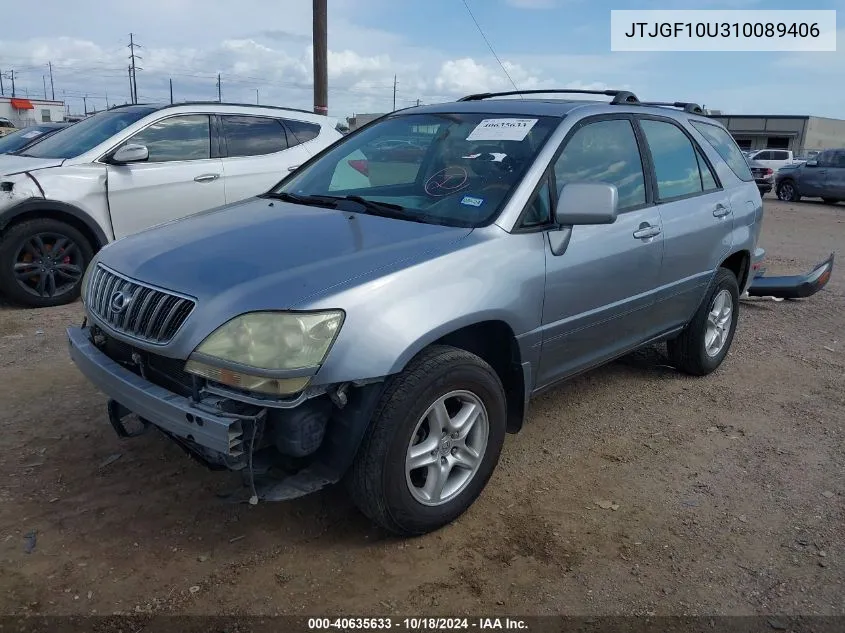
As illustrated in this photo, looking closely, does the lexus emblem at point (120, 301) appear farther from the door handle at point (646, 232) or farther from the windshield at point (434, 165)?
the door handle at point (646, 232)

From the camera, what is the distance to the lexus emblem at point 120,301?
274cm

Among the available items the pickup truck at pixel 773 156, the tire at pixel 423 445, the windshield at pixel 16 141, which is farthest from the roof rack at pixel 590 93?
the pickup truck at pixel 773 156

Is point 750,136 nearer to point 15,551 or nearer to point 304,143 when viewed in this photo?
point 304,143

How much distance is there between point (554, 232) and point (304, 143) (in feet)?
16.3

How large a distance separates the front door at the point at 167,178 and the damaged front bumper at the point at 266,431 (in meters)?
4.18

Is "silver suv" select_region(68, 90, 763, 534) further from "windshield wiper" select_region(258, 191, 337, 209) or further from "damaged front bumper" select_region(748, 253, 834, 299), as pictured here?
"damaged front bumper" select_region(748, 253, 834, 299)

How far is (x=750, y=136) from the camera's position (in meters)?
49.7

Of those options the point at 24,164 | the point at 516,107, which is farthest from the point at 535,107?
the point at 24,164

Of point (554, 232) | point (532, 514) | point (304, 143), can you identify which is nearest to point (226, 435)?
point (532, 514)

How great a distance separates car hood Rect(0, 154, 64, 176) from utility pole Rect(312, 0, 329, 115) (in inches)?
222

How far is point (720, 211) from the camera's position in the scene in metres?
4.61

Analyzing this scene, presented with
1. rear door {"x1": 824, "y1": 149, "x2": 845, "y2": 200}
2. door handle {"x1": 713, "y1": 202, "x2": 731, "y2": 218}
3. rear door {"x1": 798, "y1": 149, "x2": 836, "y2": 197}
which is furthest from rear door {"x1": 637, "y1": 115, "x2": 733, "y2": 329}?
rear door {"x1": 798, "y1": 149, "x2": 836, "y2": 197}

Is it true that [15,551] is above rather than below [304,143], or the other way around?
below

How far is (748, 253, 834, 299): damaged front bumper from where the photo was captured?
6.73 metres
